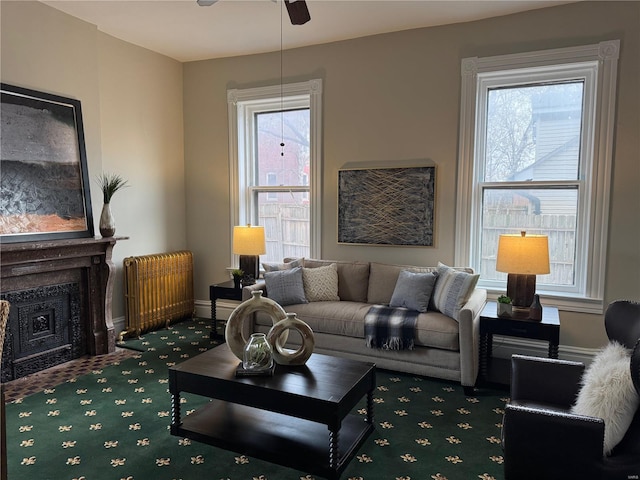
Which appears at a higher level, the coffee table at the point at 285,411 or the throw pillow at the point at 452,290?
the throw pillow at the point at 452,290

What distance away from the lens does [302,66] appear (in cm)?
463

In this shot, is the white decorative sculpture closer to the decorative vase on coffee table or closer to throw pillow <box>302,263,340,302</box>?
the decorative vase on coffee table

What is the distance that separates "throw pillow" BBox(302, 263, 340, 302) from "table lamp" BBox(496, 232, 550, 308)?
1.50m

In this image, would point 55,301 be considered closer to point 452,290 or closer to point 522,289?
point 452,290

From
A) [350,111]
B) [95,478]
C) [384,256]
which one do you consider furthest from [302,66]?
[95,478]

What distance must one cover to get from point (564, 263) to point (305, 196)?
2609 millimetres

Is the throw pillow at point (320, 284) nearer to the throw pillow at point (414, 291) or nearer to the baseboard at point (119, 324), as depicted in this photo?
the throw pillow at point (414, 291)

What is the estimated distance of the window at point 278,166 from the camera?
185 inches

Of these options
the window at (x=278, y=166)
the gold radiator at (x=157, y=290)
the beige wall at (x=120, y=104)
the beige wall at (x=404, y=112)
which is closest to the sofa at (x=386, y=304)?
the beige wall at (x=404, y=112)

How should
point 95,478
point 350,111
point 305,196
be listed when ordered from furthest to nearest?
point 305,196 < point 350,111 < point 95,478

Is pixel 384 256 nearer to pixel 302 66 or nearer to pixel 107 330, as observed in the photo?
pixel 302 66

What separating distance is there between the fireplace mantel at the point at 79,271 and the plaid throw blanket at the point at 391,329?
2.41m

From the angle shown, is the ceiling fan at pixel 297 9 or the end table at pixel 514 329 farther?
the end table at pixel 514 329

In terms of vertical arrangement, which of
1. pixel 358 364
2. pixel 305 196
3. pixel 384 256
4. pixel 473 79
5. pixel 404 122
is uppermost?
pixel 473 79
